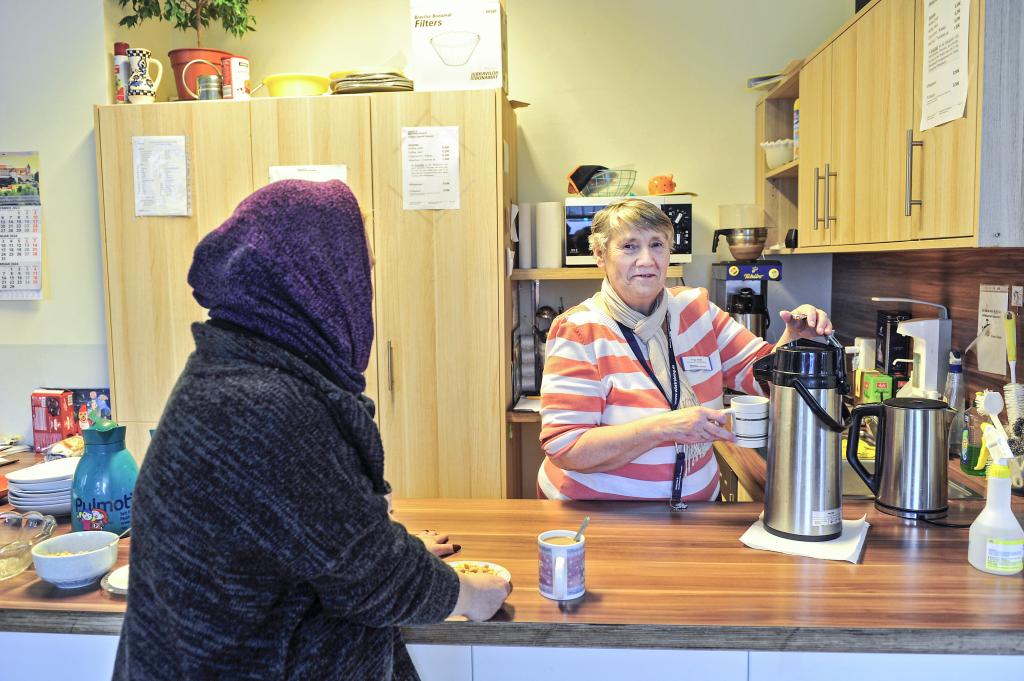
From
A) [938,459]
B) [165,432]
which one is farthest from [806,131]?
[165,432]

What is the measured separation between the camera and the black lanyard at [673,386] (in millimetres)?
1875

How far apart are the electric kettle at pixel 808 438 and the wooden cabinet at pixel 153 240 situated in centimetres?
214

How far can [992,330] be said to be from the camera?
2.10 m

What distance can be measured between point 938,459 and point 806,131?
4.76ft

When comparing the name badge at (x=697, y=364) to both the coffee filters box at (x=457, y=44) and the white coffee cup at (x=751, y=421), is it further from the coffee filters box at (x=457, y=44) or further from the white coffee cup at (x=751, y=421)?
the coffee filters box at (x=457, y=44)

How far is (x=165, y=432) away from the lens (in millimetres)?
925

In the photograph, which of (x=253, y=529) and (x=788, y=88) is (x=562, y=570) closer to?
(x=253, y=529)

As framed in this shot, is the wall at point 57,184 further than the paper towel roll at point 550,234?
No

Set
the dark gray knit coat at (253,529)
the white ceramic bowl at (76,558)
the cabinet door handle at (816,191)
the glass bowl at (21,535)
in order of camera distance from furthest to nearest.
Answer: the cabinet door handle at (816,191) → the glass bowl at (21,535) → the white ceramic bowl at (76,558) → the dark gray knit coat at (253,529)

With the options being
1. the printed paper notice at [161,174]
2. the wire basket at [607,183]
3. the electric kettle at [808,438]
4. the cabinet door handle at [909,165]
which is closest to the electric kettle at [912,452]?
the electric kettle at [808,438]

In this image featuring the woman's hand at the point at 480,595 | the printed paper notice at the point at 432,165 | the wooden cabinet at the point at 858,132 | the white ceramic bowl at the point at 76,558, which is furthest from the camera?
the printed paper notice at the point at 432,165

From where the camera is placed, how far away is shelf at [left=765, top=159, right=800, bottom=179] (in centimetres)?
285

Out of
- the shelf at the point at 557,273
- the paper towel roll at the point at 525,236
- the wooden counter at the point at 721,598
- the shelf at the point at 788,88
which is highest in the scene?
the shelf at the point at 788,88

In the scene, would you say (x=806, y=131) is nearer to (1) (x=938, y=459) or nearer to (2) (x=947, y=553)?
(1) (x=938, y=459)
